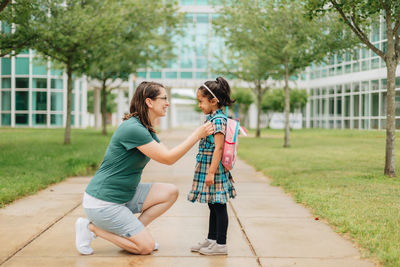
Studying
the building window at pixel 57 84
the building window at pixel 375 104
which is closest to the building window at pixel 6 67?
the building window at pixel 57 84

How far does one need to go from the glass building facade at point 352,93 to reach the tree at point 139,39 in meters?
9.36

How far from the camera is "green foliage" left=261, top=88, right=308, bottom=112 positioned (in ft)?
145

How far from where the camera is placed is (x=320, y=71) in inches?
1692

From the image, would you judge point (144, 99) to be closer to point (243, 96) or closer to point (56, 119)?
point (56, 119)

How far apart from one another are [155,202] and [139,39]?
19.0 metres

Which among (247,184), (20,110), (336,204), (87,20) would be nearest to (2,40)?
(87,20)

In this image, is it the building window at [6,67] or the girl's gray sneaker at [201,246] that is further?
the building window at [6,67]

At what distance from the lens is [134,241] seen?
419 centimetres

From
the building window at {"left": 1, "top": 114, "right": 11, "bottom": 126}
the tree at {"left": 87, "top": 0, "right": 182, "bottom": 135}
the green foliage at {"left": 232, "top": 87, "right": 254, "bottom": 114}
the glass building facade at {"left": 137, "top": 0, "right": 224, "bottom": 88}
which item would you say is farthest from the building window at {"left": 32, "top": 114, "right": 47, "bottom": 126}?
the green foliage at {"left": 232, "top": 87, "right": 254, "bottom": 114}

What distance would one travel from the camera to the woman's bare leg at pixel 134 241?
13.7ft

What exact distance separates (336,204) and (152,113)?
131 inches

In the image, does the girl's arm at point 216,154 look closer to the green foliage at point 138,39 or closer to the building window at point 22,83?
the green foliage at point 138,39

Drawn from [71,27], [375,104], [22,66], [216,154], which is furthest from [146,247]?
[22,66]

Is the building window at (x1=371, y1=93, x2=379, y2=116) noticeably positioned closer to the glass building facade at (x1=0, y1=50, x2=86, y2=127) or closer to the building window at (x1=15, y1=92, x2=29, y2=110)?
the glass building facade at (x1=0, y1=50, x2=86, y2=127)
